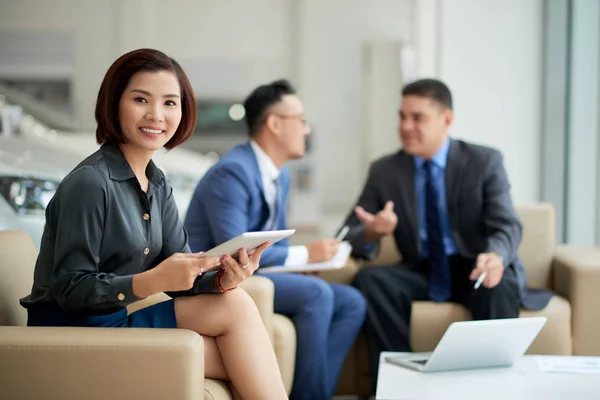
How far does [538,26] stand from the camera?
4.72 m

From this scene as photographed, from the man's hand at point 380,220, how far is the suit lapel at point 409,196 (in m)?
0.10

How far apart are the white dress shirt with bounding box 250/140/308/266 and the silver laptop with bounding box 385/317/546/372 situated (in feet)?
1.96

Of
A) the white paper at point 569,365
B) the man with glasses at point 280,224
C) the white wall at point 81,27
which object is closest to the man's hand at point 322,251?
the man with glasses at point 280,224

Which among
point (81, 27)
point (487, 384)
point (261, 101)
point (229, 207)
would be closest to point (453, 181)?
point (261, 101)

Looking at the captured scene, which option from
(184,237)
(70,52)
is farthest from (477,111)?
(70,52)

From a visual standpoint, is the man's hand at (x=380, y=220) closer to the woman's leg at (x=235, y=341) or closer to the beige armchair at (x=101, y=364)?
the woman's leg at (x=235, y=341)

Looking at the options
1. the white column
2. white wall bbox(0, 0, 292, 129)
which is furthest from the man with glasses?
white wall bbox(0, 0, 292, 129)

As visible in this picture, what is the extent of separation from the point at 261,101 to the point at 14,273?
4.13 ft

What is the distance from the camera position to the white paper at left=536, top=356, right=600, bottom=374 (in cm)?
239

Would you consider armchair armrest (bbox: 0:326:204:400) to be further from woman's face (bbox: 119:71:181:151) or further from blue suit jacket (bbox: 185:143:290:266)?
blue suit jacket (bbox: 185:143:290:266)

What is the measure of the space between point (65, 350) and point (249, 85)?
25.3 feet

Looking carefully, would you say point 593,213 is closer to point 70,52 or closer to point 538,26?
point 538,26

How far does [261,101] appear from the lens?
318 cm

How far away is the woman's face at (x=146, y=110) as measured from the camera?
1.96 meters
